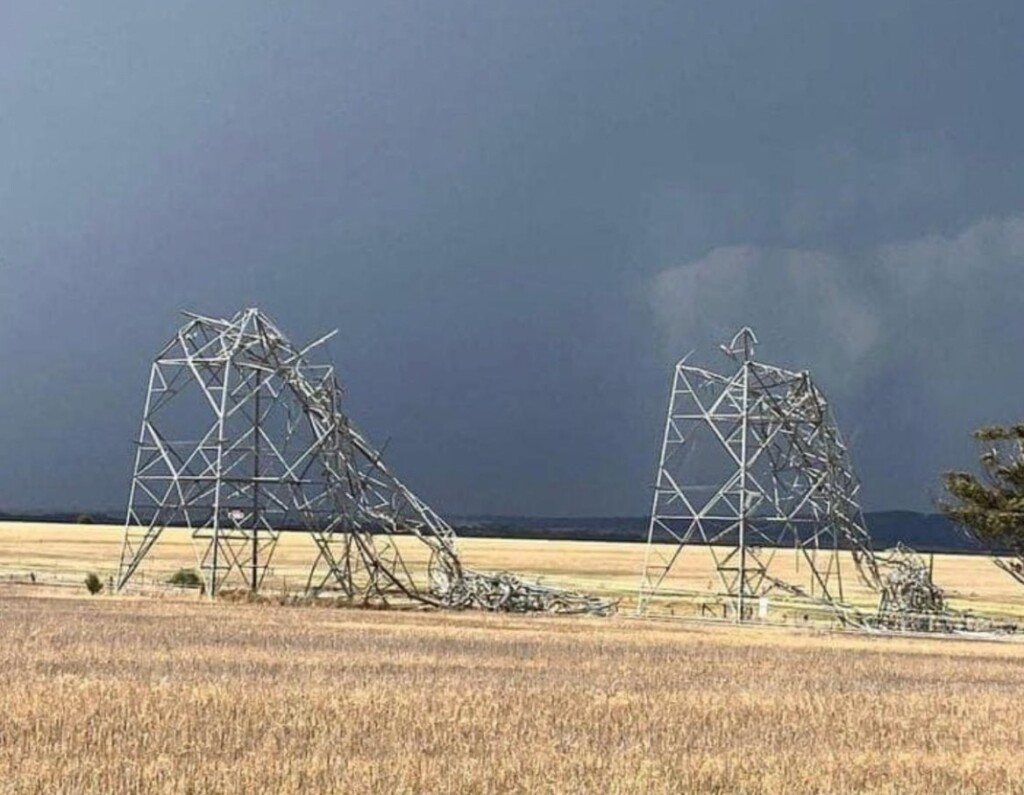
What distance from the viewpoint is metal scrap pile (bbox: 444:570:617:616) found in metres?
65.1

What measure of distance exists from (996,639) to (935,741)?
37.3 m

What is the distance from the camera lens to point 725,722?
73.6 feet

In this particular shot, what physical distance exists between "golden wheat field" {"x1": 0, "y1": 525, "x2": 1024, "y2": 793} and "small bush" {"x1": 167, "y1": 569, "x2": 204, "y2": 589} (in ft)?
81.8

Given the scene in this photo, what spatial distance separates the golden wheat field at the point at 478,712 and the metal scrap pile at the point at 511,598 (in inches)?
745

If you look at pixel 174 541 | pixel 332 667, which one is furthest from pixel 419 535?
pixel 174 541

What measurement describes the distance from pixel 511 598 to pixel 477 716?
144 ft

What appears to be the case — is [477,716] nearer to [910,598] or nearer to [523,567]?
[910,598]

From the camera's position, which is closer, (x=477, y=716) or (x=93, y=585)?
(x=477, y=716)

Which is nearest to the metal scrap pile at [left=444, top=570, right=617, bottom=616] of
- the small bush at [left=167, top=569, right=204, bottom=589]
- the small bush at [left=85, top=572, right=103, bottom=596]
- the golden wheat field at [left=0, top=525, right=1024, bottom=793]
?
the small bush at [left=167, top=569, right=204, bottom=589]

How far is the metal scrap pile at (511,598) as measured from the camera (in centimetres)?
6512

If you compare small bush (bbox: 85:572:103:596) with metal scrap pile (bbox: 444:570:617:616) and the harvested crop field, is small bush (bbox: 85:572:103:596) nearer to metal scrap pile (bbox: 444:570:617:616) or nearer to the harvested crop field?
metal scrap pile (bbox: 444:570:617:616)

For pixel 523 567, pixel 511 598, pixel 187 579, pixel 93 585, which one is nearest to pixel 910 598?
pixel 511 598

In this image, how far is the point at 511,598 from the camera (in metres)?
65.4

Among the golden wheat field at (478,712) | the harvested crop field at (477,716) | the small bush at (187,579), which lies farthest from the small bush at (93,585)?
the harvested crop field at (477,716)
